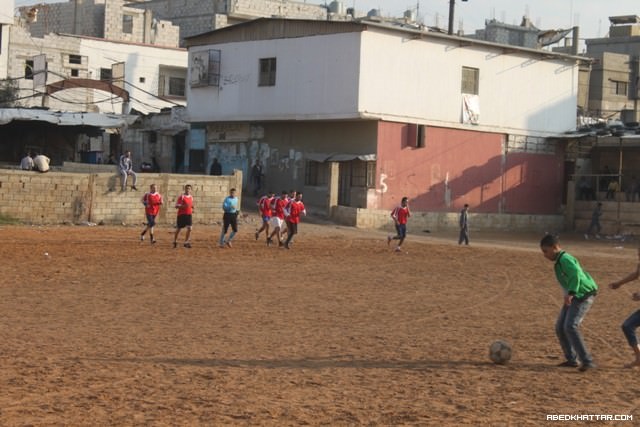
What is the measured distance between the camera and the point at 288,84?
136 feet

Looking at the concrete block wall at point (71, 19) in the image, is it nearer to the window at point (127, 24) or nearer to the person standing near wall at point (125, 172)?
the window at point (127, 24)

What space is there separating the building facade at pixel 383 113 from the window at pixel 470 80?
0.18 ft

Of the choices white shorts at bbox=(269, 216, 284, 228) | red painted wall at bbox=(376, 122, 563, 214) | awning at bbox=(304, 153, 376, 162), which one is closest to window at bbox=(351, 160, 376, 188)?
red painted wall at bbox=(376, 122, 563, 214)

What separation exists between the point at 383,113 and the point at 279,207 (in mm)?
11964

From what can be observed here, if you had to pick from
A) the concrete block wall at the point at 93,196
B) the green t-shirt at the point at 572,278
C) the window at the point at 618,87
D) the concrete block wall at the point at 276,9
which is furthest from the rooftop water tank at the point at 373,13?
the green t-shirt at the point at 572,278

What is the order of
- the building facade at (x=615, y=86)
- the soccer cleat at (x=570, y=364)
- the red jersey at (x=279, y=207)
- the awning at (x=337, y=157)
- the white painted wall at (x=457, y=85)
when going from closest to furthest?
1. the soccer cleat at (x=570, y=364)
2. the red jersey at (x=279, y=207)
3. the white painted wall at (x=457, y=85)
4. the awning at (x=337, y=157)
5. the building facade at (x=615, y=86)

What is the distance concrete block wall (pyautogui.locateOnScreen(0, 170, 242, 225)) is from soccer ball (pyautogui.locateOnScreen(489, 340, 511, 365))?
74.6 ft

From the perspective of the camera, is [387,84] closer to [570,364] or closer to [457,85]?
[457,85]

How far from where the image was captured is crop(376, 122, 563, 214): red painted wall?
132ft

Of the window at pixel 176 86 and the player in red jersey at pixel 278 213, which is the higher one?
the window at pixel 176 86

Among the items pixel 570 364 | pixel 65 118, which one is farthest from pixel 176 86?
pixel 570 364

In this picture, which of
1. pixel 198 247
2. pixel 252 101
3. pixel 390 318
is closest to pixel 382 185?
pixel 252 101

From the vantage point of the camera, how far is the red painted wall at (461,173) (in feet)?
132

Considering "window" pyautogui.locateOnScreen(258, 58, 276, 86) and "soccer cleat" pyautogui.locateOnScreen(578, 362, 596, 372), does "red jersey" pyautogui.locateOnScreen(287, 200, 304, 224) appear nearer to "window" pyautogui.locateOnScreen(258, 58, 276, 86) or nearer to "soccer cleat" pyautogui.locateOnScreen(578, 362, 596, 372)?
"window" pyautogui.locateOnScreen(258, 58, 276, 86)
